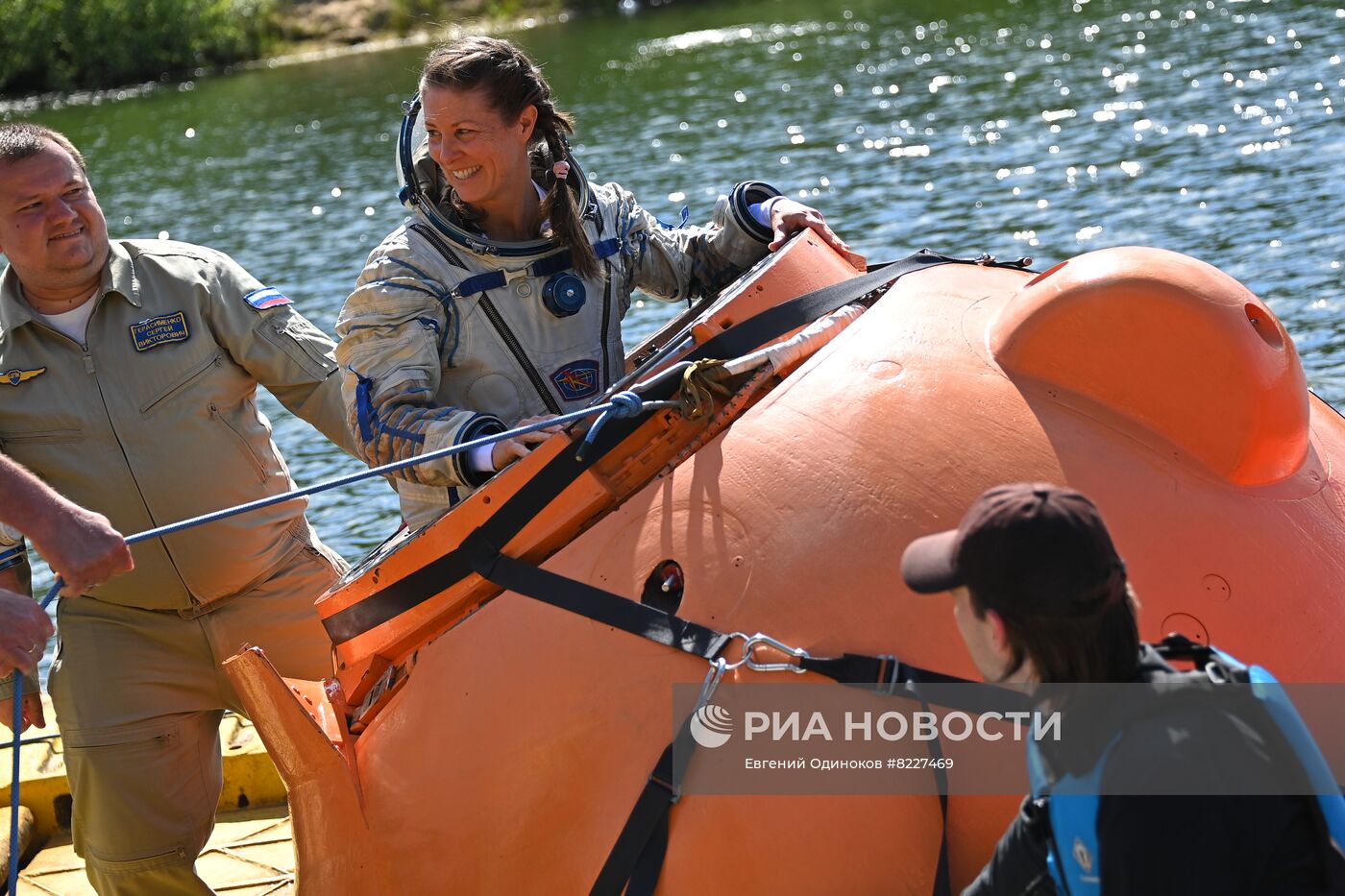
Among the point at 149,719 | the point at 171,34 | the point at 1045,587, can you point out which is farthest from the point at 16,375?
the point at 171,34

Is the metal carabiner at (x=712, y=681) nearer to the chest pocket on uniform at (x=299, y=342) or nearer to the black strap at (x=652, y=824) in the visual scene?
the black strap at (x=652, y=824)

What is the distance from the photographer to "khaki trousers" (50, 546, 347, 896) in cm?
403

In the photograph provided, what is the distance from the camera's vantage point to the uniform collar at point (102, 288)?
13.3ft

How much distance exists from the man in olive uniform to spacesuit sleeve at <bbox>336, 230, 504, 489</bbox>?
77cm

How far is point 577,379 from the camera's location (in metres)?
3.78

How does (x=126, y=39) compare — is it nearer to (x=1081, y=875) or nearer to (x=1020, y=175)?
(x=1020, y=175)

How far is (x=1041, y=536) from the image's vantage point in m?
2.08

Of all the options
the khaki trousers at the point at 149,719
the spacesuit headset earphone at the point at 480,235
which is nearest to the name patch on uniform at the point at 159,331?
the khaki trousers at the point at 149,719

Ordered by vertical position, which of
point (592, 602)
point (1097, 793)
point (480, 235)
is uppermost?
point (480, 235)

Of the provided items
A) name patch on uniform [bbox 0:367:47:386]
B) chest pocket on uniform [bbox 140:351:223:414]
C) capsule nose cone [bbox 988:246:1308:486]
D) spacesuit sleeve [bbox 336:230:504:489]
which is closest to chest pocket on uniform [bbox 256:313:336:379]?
chest pocket on uniform [bbox 140:351:223:414]

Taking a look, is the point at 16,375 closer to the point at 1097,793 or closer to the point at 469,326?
the point at 469,326

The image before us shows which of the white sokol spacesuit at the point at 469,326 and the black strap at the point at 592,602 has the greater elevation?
the white sokol spacesuit at the point at 469,326

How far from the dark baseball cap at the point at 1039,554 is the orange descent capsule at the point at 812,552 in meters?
0.75

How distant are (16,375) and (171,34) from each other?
32.1 metres
